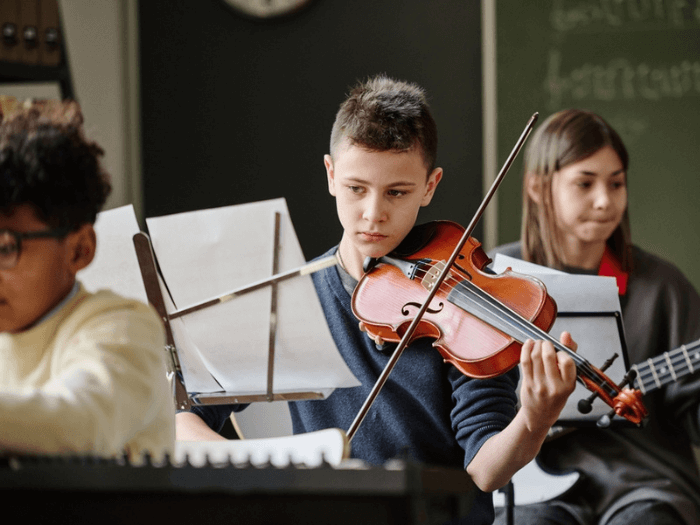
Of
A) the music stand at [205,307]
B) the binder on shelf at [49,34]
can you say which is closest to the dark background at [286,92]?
the binder on shelf at [49,34]

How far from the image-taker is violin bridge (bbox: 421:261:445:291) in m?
1.11

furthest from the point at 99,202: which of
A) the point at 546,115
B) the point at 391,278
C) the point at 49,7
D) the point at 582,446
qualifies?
the point at 546,115

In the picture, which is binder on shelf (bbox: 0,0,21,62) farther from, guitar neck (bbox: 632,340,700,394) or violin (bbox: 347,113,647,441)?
guitar neck (bbox: 632,340,700,394)

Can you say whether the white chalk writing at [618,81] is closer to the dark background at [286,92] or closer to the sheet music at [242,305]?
the dark background at [286,92]

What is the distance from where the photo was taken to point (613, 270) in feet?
5.21

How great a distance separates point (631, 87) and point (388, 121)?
53.5 inches

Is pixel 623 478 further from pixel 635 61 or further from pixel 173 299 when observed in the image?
pixel 635 61

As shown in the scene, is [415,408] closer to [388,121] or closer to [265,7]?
[388,121]

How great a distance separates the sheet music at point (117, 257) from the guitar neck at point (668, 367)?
787 millimetres

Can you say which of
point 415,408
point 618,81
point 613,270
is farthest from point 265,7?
point 415,408

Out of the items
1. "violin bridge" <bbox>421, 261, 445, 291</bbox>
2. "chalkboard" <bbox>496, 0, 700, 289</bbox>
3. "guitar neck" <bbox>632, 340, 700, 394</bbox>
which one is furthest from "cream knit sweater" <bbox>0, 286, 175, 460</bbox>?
"chalkboard" <bbox>496, 0, 700, 289</bbox>

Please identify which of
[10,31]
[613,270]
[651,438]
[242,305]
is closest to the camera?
[242,305]

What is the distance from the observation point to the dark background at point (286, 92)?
2412 mm

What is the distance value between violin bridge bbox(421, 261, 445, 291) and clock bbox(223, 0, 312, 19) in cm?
161
